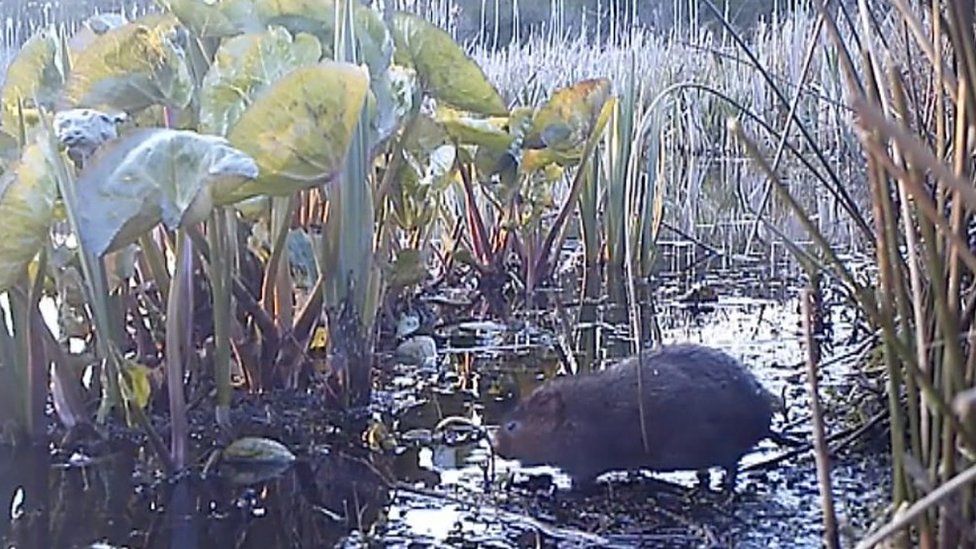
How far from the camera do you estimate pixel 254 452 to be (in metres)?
1.65

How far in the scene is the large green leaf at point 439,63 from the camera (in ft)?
7.21

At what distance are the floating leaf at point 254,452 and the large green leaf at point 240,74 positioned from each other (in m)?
0.44

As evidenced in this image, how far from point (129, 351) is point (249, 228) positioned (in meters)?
0.28

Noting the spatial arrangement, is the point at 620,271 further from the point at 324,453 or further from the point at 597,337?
the point at 324,453

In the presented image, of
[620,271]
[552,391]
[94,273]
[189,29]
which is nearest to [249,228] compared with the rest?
[189,29]

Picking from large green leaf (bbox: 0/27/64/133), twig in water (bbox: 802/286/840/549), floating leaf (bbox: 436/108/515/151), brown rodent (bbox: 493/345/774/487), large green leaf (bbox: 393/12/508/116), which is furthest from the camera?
floating leaf (bbox: 436/108/515/151)

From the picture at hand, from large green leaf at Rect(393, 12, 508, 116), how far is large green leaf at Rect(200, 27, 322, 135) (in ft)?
1.29

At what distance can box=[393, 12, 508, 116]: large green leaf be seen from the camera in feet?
7.21

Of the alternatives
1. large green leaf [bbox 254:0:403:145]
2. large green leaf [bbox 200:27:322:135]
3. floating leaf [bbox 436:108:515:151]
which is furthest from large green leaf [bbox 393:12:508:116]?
large green leaf [bbox 200:27:322:135]

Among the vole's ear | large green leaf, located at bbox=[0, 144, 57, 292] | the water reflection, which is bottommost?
the water reflection

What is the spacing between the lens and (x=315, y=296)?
6.49ft

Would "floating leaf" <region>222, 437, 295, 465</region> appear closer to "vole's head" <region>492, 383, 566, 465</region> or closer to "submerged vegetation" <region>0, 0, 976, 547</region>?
"submerged vegetation" <region>0, 0, 976, 547</region>

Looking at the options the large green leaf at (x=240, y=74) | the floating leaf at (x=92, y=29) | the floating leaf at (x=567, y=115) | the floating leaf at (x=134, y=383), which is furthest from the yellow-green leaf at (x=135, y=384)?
the floating leaf at (x=567, y=115)

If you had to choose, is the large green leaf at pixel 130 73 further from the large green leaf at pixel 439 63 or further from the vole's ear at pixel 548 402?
the vole's ear at pixel 548 402
